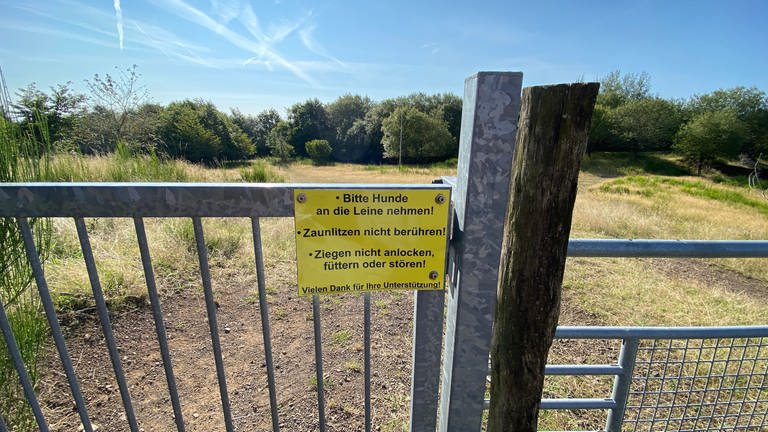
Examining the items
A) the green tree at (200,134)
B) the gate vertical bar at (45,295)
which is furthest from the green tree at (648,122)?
the gate vertical bar at (45,295)

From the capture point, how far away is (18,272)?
1825 mm

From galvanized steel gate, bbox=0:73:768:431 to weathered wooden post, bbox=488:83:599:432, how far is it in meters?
0.05

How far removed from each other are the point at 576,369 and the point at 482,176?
130 centimetres

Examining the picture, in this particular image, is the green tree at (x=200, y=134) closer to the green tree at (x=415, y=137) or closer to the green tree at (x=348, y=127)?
the green tree at (x=348, y=127)

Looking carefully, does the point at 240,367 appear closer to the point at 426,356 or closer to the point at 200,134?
the point at 426,356

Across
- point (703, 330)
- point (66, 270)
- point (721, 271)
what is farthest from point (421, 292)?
point (721, 271)

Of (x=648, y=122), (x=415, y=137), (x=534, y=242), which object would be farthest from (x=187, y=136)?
(x=648, y=122)

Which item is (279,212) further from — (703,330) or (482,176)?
(703,330)

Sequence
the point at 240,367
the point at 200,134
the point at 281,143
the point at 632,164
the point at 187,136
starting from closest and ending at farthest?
the point at 240,367 < the point at 187,136 < the point at 200,134 < the point at 632,164 < the point at 281,143

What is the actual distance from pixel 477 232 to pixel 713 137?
53.5 m

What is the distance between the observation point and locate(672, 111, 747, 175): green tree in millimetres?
38531

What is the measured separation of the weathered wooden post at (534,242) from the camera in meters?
0.99

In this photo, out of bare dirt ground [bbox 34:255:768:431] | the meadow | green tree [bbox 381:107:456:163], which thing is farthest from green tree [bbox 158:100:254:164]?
green tree [bbox 381:107:456:163]

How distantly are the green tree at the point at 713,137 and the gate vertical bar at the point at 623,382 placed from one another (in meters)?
52.1
